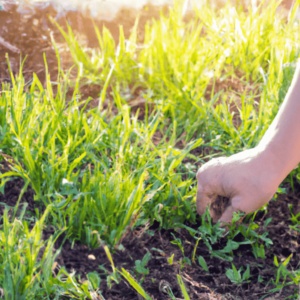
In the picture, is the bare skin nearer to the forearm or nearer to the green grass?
the forearm

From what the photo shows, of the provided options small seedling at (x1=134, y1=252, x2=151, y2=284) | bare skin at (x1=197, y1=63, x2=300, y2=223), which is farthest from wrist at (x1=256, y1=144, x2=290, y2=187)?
small seedling at (x1=134, y1=252, x2=151, y2=284)

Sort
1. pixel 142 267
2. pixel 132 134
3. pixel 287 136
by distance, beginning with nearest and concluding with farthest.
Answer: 1. pixel 287 136
2. pixel 142 267
3. pixel 132 134

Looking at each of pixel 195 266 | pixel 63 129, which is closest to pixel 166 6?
pixel 63 129

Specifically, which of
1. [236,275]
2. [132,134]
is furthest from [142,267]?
[132,134]

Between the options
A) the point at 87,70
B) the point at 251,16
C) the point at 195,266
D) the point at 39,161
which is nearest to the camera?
the point at 195,266

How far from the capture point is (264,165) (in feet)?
3.79

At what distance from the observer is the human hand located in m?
1.15

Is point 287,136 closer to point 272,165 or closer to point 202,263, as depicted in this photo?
point 272,165

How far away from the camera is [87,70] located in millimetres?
2168

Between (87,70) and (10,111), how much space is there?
74 centimetres

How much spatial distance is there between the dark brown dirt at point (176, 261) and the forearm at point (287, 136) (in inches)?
16.9

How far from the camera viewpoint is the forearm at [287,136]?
42.6 inches

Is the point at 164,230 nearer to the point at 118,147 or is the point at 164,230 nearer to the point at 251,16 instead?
the point at 118,147

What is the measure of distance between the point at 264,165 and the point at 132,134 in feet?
2.60
